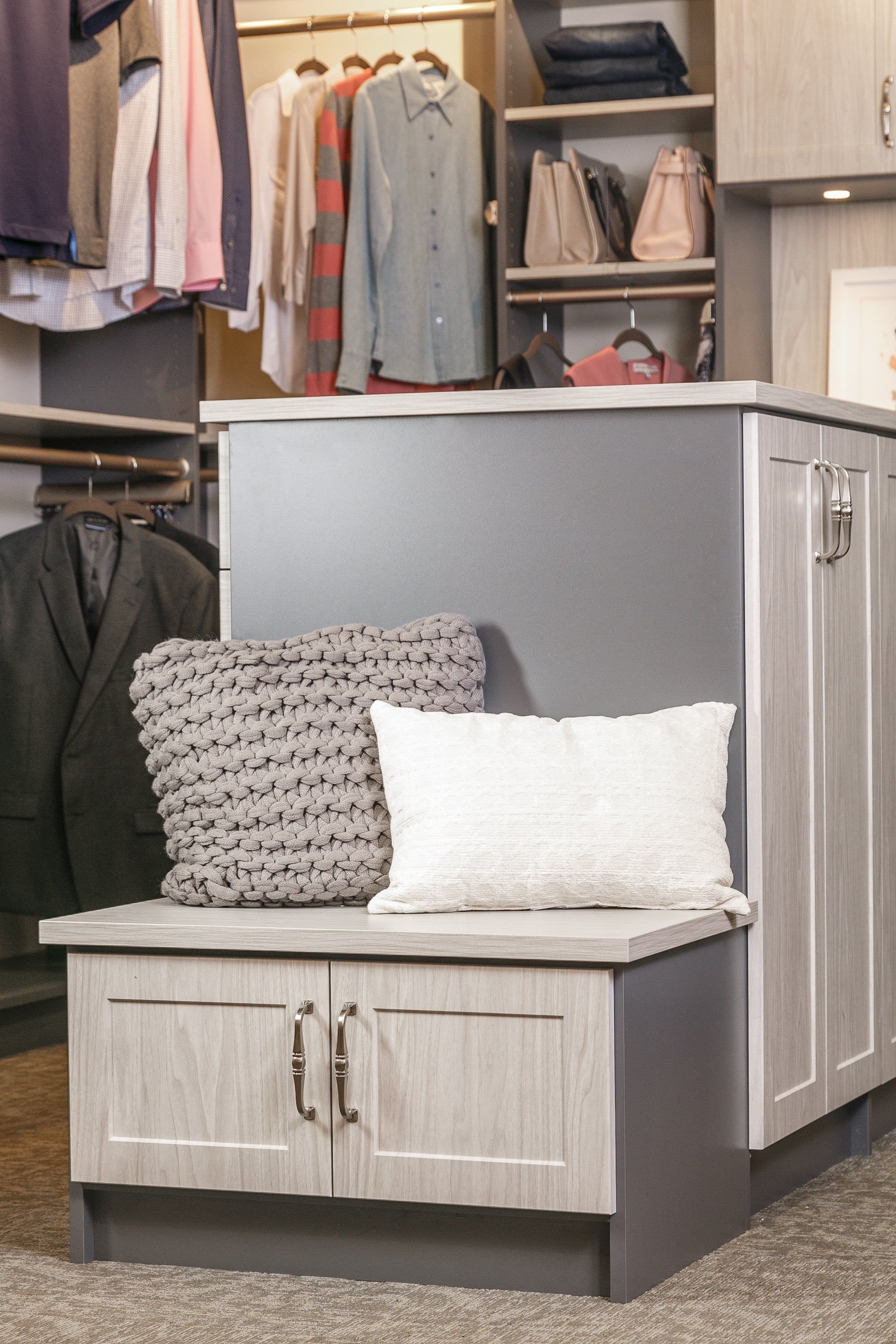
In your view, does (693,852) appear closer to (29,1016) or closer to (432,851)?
(432,851)

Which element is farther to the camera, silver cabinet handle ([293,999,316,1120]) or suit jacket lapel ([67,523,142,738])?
suit jacket lapel ([67,523,142,738])

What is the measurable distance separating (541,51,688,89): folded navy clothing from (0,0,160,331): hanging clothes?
901 mm

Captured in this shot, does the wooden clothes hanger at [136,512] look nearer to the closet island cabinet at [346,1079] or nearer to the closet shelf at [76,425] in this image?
the closet shelf at [76,425]

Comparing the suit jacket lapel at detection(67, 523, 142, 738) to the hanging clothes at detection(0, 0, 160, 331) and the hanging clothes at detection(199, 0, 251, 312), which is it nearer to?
the hanging clothes at detection(0, 0, 160, 331)

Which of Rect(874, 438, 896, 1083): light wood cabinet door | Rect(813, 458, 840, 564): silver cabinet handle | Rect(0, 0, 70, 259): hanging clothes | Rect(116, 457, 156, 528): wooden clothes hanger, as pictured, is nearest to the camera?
Rect(813, 458, 840, 564): silver cabinet handle

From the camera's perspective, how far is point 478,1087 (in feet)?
6.52

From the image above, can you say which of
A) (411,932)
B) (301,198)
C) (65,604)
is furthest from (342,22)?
(411,932)

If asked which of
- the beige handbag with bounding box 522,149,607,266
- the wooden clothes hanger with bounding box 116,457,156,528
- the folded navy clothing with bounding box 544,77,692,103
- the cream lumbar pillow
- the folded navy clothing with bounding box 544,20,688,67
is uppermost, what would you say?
the folded navy clothing with bounding box 544,20,688,67

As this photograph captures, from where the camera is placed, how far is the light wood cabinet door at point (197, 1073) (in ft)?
6.71

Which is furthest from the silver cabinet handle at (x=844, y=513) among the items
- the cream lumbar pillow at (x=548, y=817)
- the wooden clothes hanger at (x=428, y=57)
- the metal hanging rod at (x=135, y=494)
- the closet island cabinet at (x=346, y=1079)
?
the wooden clothes hanger at (x=428, y=57)

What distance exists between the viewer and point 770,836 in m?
2.33

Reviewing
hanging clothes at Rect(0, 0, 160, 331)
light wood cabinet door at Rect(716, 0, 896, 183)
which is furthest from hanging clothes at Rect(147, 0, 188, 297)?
light wood cabinet door at Rect(716, 0, 896, 183)

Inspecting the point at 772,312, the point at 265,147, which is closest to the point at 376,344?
the point at 265,147

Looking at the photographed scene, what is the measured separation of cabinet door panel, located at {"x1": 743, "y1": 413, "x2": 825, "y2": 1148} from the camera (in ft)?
7.57
